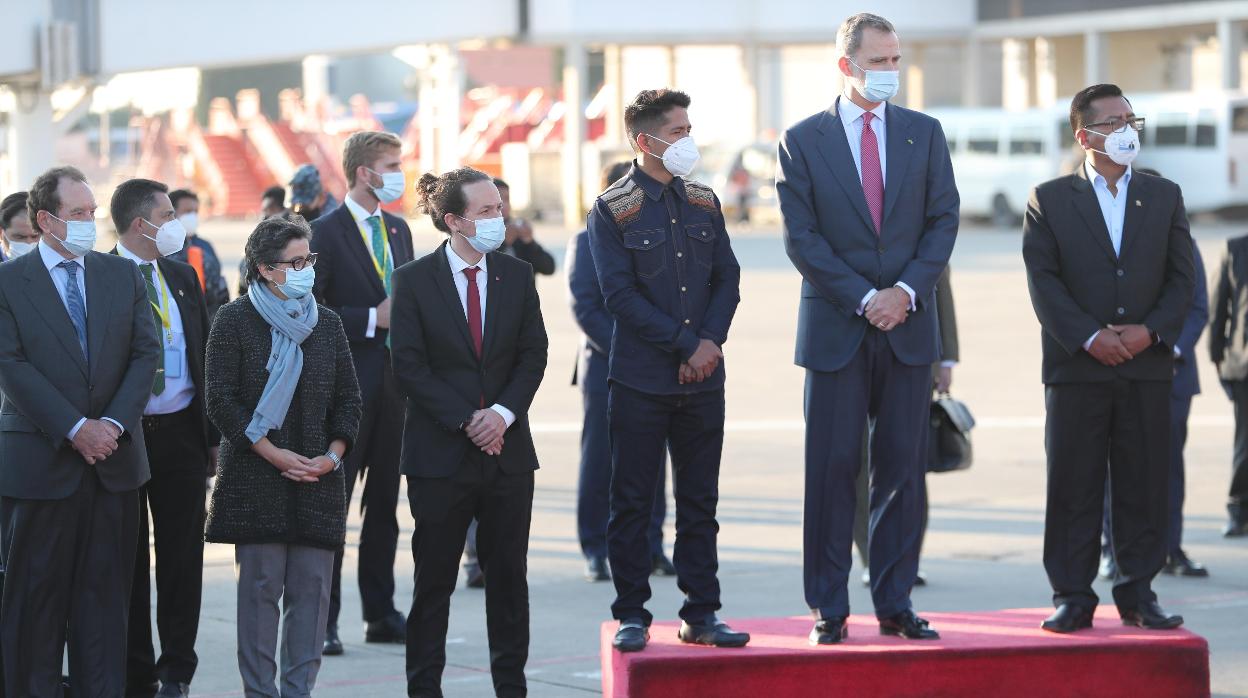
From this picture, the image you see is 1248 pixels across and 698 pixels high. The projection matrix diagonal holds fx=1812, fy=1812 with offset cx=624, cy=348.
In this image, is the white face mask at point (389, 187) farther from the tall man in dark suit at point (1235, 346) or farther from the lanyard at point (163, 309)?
the tall man in dark suit at point (1235, 346)

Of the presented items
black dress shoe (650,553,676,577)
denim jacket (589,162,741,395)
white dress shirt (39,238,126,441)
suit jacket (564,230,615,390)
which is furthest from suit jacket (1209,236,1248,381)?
white dress shirt (39,238,126,441)

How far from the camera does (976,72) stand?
171ft

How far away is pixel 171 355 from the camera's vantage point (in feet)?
23.7

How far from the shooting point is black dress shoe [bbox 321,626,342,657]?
821cm

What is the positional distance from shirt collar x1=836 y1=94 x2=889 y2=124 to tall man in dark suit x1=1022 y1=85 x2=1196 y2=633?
2.67 feet

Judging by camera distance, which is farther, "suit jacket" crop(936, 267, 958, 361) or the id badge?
"suit jacket" crop(936, 267, 958, 361)

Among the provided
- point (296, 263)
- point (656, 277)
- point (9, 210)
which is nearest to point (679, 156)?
point (656, 277)

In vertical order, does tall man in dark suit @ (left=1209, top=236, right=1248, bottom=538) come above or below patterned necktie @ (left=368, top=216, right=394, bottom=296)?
below

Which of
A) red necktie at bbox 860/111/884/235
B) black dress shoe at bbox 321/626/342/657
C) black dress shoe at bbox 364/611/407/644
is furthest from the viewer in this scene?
black dress shoe at bbox 364/611/407/644

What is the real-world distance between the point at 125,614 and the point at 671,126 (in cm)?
274

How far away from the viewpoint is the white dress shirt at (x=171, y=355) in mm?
7188

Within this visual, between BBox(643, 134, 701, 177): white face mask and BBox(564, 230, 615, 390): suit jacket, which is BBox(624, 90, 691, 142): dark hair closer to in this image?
BBox(643, 134, 701, 177): white face mask

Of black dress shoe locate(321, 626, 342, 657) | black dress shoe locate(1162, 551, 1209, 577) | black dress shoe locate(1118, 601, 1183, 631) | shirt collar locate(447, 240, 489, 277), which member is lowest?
black dress shoe locate(321, 626, 342, 657)

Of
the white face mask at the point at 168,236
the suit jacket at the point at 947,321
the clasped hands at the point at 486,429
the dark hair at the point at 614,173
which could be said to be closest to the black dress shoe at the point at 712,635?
the clasped hands at the point at 486,429
